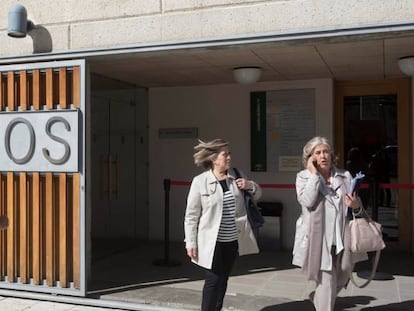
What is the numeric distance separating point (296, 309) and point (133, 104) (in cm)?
495

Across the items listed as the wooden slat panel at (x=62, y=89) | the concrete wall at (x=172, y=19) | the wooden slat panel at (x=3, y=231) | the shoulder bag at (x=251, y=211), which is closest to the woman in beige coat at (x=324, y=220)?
the shoulder bag at (x=251, y=211)

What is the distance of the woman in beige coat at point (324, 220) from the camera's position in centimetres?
425

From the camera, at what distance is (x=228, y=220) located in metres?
4.40

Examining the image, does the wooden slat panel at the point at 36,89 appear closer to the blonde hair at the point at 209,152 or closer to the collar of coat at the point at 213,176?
the blonde hair at the point at 209,152

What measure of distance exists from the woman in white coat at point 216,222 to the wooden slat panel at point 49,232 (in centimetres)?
210

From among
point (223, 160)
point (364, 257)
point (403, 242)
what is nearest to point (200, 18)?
point (223, 160)

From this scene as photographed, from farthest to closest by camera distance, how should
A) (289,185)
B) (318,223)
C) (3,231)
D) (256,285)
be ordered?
(289,185) < (256,285) < (3,231) < (318,223)

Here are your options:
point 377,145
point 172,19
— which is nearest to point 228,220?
point 172,19

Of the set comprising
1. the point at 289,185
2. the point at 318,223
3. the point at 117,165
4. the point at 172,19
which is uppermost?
the point at 172,19

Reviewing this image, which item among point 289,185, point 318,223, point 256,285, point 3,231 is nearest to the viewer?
point 318,223

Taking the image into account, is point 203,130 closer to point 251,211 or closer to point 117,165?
point 117,165

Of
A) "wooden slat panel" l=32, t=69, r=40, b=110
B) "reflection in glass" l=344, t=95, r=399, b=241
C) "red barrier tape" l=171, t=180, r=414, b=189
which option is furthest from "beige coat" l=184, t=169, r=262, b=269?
"reflection in glass" l=344, t=95, r=399, b=241

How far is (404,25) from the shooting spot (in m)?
4.44

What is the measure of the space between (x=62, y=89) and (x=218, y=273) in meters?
2.79
